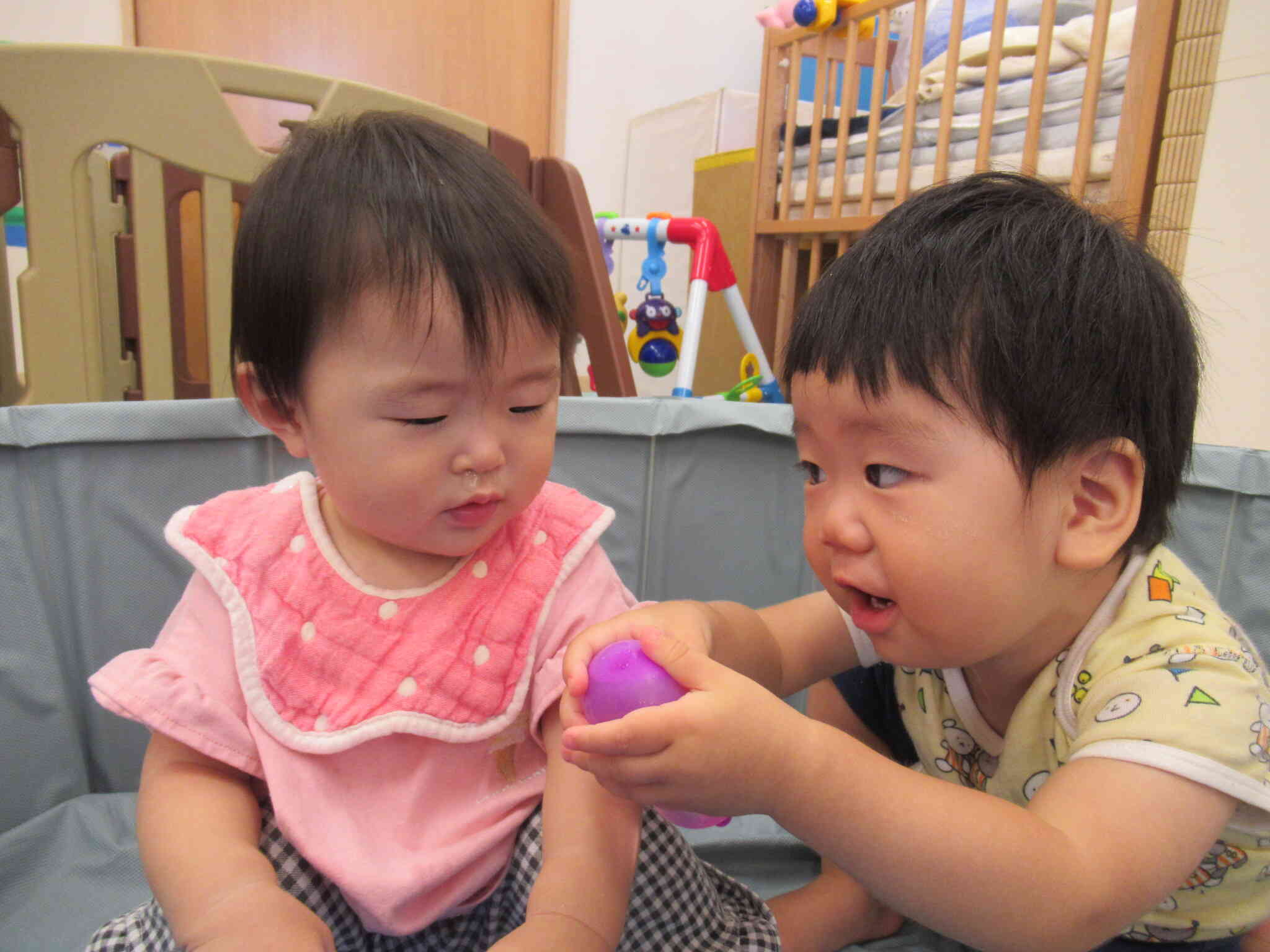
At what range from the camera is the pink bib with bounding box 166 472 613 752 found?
52 cm

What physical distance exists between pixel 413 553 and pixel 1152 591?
442 millimetres

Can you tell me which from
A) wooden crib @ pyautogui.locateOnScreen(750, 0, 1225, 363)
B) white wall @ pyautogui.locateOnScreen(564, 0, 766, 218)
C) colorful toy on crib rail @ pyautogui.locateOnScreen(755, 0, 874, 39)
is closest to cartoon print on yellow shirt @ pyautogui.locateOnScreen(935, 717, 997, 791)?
wooden crib @ pyautogui.locateOnScreen(750, 0, 1225, 363)

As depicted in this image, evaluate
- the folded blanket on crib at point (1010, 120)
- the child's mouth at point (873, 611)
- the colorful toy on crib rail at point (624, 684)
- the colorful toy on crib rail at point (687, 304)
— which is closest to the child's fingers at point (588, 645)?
the colorful toy on crib rail at point (624, 684)

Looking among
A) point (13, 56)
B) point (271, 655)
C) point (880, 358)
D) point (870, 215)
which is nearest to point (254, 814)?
point (271, 655)

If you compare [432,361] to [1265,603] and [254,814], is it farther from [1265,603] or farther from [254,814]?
→ [1265,603]

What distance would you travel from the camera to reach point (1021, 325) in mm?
424

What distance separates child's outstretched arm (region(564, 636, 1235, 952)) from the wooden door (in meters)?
2.18

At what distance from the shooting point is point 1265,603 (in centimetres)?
77

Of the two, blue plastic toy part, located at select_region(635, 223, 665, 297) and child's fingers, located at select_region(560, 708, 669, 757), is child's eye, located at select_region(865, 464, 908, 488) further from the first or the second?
blue plastic toy part, located at select_region(635, 223, 665, 297)

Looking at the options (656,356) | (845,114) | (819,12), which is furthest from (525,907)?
(819,12)

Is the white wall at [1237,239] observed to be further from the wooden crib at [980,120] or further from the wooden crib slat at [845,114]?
the wooden crib slat at [845,114]

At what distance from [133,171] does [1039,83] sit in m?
1.35

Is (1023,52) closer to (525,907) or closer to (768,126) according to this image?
(768,126)

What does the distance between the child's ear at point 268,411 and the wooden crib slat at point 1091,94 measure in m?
1.26
